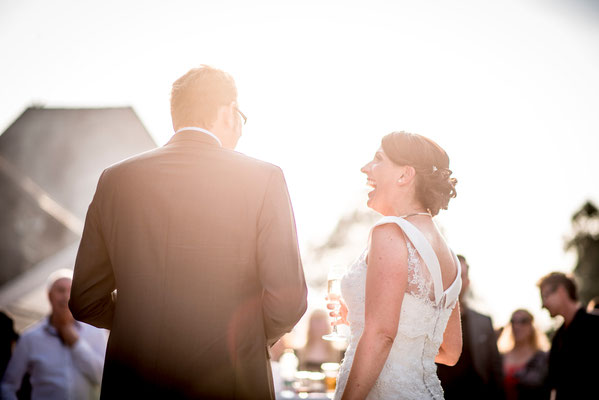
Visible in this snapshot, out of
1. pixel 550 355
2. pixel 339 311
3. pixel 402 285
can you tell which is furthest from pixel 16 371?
pixel 550 355

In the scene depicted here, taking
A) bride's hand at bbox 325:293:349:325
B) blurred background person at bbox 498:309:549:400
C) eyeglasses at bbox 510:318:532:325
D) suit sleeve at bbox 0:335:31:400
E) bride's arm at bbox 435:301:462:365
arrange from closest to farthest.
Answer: bride's hand at bbox 325:293:349:325
bride's arm at bbox 435:301:462:365
suit sleeve at bbox 0:335:31:400
blurred background person at bbox 498:309:549:400
eyeglasses at bbox 510:318:532:325

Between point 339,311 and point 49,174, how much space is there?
49.3ft

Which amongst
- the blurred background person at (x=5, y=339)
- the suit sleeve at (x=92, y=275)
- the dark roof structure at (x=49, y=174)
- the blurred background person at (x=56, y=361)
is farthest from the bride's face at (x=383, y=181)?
the dark roof structure at (x=49, y=174)

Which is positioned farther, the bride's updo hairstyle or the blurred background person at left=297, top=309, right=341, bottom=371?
the blurred background person at left=297, top=309, right=341, bottom=371

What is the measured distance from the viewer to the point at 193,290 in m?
2.03

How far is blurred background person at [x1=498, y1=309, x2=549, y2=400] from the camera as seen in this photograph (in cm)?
800

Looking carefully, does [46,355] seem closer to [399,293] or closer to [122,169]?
[122,169]

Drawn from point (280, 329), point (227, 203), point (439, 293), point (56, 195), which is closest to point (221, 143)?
point (227, 203)

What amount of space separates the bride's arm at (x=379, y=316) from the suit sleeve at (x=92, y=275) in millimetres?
1082

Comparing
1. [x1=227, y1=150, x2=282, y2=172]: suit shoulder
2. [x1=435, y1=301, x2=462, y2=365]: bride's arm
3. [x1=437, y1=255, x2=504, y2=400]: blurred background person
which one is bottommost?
[x1=437, y1=255, x2=504, y2=400]: blurred background person

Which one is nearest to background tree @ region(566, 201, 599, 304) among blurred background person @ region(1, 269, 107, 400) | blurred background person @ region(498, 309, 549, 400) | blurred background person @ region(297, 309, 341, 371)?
blurred background person @ region(498, 309, 549, 400)

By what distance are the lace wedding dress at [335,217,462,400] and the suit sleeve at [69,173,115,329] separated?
1096mm

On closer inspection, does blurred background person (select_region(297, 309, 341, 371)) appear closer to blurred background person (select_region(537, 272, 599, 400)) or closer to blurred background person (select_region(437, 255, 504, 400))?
blurred background person (select_region(437, 255, 504, 400))

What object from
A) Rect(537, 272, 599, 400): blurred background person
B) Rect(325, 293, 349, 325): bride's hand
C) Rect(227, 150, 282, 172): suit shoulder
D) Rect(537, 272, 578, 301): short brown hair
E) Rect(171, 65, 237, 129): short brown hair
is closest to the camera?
Rect(227, 150, 282, 172): suit shoulder
